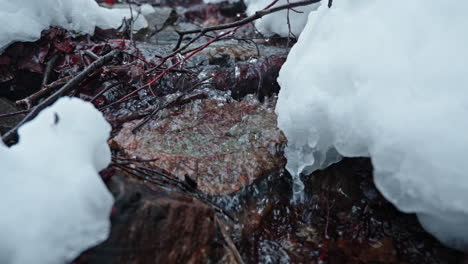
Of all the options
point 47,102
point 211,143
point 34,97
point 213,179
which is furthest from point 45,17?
point 213,179

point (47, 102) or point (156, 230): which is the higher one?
point (47, 102)

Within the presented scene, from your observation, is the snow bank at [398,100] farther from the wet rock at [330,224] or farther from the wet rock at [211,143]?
the wet rock at [211,143]

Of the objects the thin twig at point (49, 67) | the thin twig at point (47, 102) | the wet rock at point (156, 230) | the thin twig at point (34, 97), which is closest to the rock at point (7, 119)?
the thin twig at point (34, 97)

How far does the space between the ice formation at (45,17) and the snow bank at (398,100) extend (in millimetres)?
3184

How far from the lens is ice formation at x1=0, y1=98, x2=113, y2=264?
1213mm

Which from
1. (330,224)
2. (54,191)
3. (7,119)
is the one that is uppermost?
(54,191)

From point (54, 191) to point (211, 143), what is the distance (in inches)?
57.1

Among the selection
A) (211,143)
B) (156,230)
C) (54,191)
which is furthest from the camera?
(211,143)

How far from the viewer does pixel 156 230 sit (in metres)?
1.51

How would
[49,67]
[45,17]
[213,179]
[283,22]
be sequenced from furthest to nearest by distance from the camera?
[283,22] → [45,17] → [49,67] → [213,179]

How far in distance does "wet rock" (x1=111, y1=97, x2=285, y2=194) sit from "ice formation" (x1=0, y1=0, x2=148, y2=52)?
1.93 meters

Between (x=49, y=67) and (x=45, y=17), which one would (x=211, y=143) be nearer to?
(x=49, y=67)

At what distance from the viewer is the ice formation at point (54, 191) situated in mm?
1213

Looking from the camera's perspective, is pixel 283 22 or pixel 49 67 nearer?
pixel 49 67
